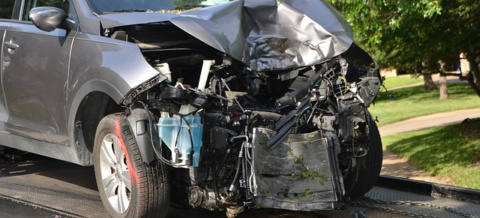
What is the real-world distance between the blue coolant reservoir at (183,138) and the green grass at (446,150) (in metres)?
5.64

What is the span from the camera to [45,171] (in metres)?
6.50

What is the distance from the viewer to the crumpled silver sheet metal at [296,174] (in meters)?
4.48

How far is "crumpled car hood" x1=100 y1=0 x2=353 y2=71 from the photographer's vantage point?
15.6 feet

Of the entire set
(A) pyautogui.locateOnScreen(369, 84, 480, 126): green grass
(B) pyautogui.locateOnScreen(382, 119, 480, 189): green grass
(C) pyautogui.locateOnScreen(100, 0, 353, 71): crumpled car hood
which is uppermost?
(C) pyautogui.locateOnScreen(100, 0, 353, 71): crumpled car hood

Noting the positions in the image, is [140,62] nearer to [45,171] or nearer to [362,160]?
[362,160]

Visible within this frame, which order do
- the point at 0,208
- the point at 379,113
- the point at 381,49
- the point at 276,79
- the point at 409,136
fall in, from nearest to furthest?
the point at 0,208 → the point at 276,79 → the point at 381,49 → the point at 409,136 → the point at 379,113

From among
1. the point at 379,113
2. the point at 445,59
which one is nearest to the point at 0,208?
the point at 445,59

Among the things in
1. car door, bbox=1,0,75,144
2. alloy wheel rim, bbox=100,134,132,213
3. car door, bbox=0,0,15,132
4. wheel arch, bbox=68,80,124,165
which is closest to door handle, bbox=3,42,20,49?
car door, bbox=1,0,75,144

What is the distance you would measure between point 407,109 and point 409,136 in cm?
772

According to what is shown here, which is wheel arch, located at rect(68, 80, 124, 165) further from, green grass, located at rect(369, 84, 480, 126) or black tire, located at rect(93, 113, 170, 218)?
green grass, located at rect(369, 84, 480, 126)

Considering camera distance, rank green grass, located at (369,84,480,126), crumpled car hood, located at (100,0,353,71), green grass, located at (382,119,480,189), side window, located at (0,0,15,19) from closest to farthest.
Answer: crumpled car hood, located at (100,0,353,71)
side window, located at (0,0,15,19)
green grass, located at (382,119,480,189)
green grass, located at (369,84,480,126)

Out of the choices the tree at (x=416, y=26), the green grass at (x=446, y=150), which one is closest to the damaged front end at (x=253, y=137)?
the tree at (x=416, y=26)

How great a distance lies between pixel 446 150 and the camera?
39.4 feet

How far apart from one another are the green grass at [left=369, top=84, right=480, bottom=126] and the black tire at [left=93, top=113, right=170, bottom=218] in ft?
41.4
